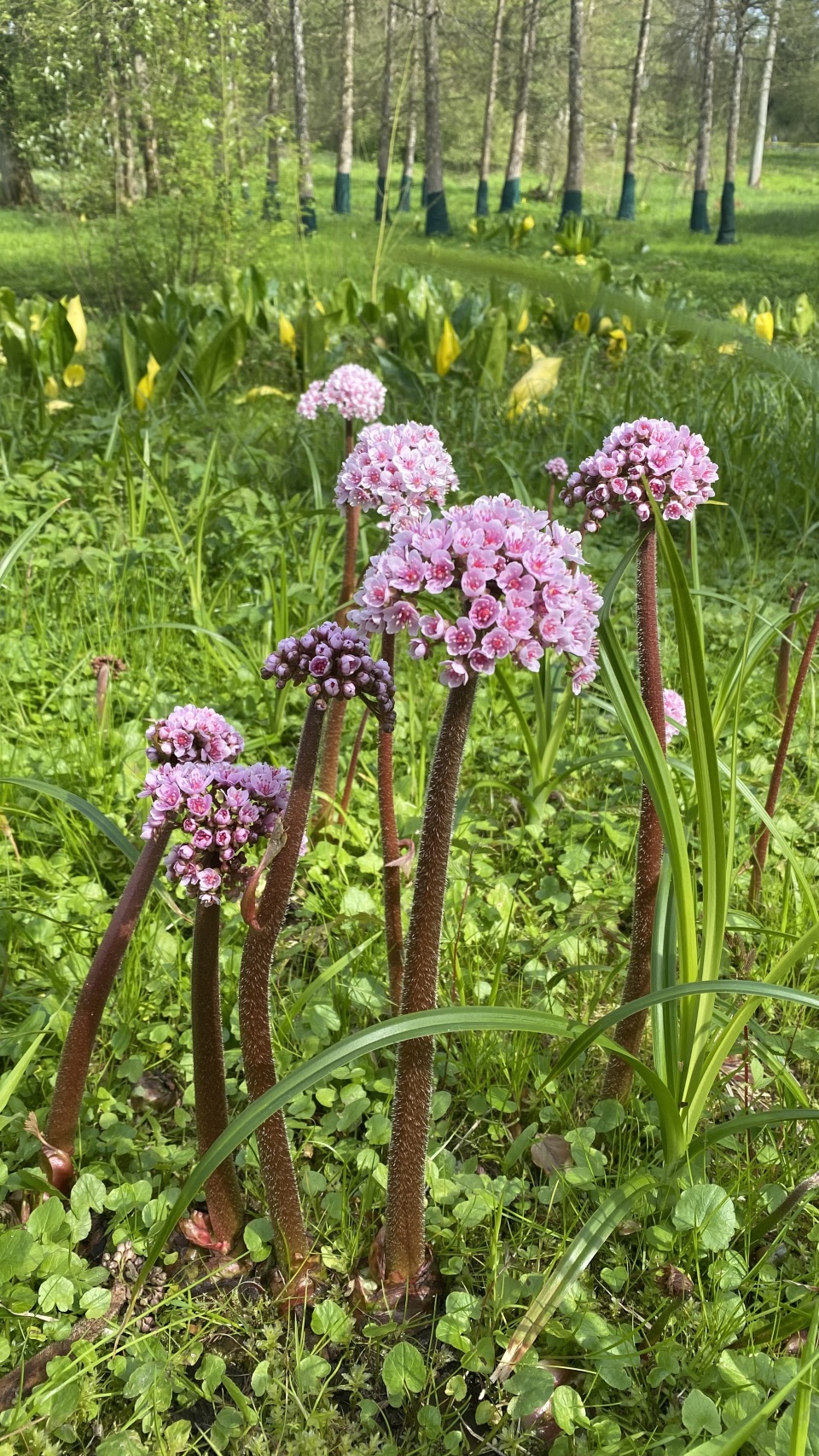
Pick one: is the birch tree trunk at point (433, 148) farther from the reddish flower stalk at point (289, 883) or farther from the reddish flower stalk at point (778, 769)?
the reddish flower stalk at point (289, 883)

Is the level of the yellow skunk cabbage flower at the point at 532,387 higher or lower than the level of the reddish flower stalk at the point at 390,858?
Result: higher

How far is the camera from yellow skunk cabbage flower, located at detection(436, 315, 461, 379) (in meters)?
5.13

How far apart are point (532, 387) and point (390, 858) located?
4.18 m

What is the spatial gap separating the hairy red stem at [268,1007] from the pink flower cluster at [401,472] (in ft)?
1.19

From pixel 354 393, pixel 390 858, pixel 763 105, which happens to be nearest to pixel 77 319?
pixel 354 393

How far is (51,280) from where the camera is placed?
10.9 meters

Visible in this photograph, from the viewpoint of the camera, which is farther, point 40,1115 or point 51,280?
point 51,280

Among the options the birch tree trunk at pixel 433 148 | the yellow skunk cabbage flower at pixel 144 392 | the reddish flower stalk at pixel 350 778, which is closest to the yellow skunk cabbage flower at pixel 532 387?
the yellow skunk cabbage flower at pixel 144 392

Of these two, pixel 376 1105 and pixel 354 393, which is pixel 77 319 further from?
pixel 376 1105

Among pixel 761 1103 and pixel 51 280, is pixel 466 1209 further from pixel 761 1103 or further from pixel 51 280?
pixel 51 280

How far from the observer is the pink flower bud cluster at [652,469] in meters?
1.27

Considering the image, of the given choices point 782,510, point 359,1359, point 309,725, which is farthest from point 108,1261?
point 782,510

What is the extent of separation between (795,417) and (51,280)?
964 cm

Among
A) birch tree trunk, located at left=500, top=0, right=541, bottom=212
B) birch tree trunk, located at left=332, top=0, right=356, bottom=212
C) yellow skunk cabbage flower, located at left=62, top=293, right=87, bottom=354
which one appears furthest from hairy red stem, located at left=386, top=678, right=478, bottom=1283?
birch tree trunk, located at left=500, top=0, right=541, bottom=212
